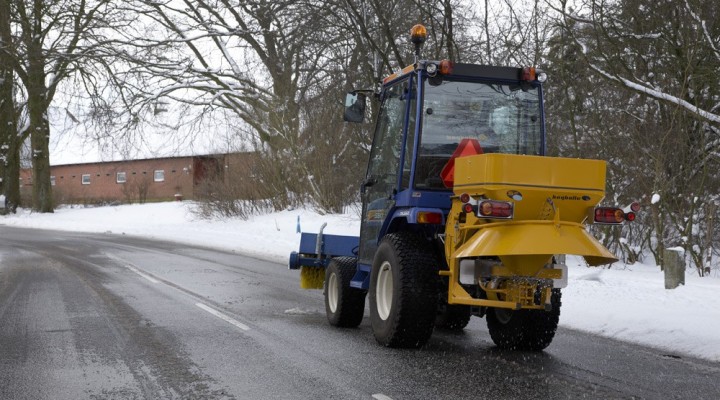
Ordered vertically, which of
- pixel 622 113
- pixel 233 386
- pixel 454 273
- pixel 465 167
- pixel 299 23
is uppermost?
pixel 299 23

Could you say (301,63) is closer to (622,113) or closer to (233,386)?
(622,113)

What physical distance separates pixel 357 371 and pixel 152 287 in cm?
661

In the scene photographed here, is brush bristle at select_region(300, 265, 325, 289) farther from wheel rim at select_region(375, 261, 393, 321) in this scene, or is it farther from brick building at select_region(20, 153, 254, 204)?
brick building at select_region(20, 153, 254, 204)

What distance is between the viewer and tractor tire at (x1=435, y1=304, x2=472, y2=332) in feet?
26.5

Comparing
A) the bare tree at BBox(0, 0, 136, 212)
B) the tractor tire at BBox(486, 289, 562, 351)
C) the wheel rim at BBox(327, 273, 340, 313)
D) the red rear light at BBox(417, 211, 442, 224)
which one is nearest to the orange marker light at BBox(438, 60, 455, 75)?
the red rear light at BBox(417, 211, 442, 224)

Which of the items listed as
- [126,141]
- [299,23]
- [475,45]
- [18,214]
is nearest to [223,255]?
[299,23]

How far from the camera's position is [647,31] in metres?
14.8

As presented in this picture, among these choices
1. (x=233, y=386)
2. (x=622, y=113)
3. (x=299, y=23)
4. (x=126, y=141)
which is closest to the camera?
(x=233, y=386)

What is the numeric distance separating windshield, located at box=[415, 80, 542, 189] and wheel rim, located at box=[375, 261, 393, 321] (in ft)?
2.69

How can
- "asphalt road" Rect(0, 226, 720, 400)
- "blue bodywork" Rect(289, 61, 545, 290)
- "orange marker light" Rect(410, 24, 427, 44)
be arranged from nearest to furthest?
1. "asphalt road" Rect(0, 226, 720, 400)
2. "blue bodywork" Rect(289, 61, 545, 290)
3. "orange marker light" Rect(410, 24, 427, 44)

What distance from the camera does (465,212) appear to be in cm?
608

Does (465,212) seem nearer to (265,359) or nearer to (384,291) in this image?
(384,291)

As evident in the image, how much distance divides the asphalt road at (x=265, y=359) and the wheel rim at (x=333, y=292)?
25cm

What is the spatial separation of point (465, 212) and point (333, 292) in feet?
8.92
